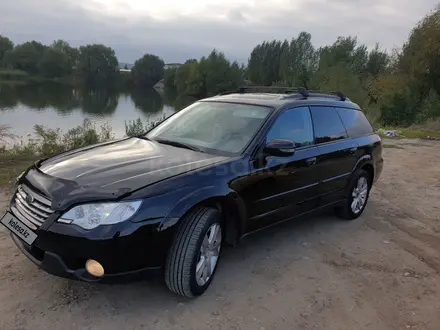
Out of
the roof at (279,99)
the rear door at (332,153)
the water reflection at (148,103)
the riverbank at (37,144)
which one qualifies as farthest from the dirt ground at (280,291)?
the water reflection at (148,103)

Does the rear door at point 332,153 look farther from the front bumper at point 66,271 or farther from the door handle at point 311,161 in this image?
the front bumper at point 66,271

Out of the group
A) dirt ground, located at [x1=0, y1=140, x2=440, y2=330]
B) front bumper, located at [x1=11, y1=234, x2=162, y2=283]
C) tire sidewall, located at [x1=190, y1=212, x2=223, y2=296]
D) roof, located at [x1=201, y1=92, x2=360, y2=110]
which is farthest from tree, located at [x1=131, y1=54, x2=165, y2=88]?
front bumper, located at [x1=11, y1=234, x2=162, y2=283]

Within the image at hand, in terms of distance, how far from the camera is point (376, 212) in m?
5.80

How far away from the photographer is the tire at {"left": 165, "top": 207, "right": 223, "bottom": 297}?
2934 mm

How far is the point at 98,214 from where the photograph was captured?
8.79 feet

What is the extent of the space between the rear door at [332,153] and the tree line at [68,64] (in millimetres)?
57358

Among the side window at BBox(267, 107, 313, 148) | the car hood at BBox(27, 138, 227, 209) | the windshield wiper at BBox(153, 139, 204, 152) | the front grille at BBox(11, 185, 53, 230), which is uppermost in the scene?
the side window at BBox(267, 107, 313, 148)

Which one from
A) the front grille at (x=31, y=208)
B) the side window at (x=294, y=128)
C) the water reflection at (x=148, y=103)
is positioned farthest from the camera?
the water reflection at (x=148, y=103)

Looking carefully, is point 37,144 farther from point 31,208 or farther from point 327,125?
point 327,125

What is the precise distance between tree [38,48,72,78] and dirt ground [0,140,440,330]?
6405 centimetres

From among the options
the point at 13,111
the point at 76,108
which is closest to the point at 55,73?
the point at 76,108

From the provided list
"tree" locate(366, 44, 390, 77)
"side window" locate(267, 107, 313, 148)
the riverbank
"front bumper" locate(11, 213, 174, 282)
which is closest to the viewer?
"front bumper" locate(11, 213, 174, 282)

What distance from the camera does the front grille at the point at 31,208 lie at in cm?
278

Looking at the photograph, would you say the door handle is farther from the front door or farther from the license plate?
the license plate
